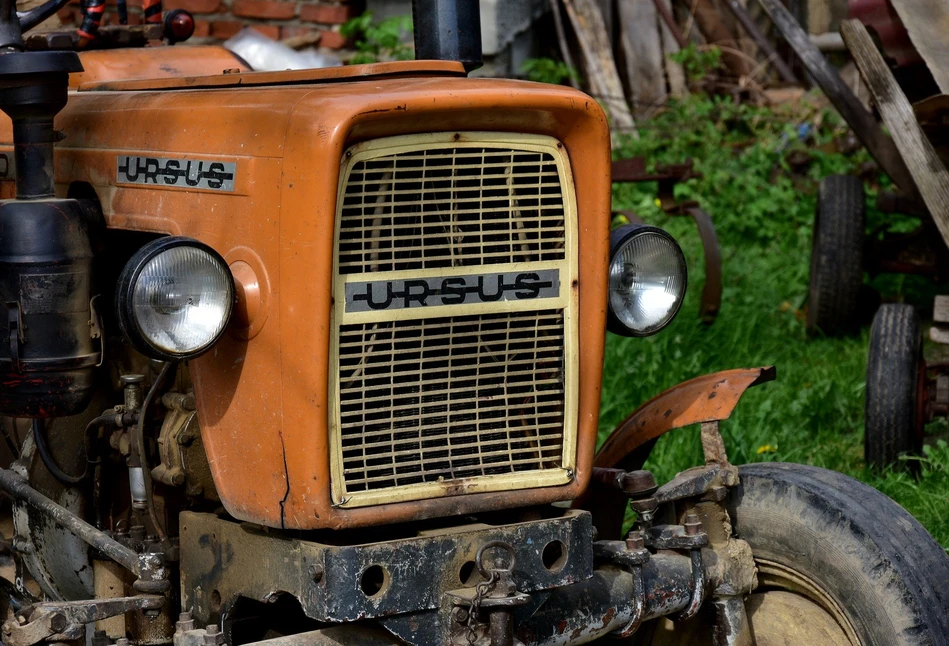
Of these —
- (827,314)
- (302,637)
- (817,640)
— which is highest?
(827,314)

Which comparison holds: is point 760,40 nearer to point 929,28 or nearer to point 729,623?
point 929,28

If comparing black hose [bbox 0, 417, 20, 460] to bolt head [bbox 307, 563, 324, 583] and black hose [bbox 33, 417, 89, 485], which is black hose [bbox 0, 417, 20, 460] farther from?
bolt head [bbox 307, 563, 324, 583]

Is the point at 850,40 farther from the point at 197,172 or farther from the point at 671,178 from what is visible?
the point at 197,172

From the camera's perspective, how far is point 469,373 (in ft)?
8.37

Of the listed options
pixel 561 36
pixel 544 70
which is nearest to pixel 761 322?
pixel 544 70

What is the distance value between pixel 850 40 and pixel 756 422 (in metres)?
Answer: 1.48

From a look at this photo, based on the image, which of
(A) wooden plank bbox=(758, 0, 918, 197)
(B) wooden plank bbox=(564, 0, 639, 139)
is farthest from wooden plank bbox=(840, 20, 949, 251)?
(B) wooden plank bbox=(564, 0, 639, 139)

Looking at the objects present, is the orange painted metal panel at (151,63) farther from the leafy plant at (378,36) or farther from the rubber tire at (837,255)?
the leafy plant at (378,36)

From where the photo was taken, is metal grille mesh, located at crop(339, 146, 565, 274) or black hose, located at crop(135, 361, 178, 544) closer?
metal grille mesh, located at crop(339, 146, 565, 274)

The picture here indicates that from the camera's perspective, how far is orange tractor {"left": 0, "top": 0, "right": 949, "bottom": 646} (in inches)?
92.8

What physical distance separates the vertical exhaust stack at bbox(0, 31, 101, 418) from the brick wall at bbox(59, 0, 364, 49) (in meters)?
3.60

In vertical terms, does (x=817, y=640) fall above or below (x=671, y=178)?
below

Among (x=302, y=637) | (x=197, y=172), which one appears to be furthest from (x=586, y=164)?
(x=302, y=637)

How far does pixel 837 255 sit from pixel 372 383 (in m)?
3.58
